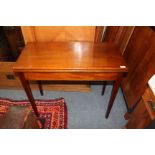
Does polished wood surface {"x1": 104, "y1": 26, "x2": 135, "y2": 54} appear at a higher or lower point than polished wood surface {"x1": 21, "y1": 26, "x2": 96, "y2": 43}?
higher

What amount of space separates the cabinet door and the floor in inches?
7.5

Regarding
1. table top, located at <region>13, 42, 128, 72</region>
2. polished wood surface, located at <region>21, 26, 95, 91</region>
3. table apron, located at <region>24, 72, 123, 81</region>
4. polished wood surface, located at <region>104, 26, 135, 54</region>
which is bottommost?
table apron, located at <region>24, 72, 123, 81</region>

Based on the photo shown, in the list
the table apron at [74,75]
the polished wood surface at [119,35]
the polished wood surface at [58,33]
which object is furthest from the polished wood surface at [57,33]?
the table apron at [74,75]

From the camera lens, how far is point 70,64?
0.99 meters

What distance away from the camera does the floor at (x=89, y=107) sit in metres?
1.43

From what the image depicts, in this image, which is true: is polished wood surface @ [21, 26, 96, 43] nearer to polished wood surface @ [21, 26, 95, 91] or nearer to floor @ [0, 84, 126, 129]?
polished wood surface @ [21, 26, 95, 91]

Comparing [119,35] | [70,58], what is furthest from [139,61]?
[70,58]

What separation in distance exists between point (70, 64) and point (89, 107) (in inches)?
30.6

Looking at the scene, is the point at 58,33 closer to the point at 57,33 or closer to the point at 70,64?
the point at 57,33

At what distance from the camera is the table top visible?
96 cm

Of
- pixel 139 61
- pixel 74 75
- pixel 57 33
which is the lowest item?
pixel 74 75

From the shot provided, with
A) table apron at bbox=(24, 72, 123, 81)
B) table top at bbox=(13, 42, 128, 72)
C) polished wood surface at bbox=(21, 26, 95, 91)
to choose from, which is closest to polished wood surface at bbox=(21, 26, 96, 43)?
polished wood surface at bbox=(21, 26, 95, 91)

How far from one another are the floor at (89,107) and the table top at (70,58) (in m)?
0.72
